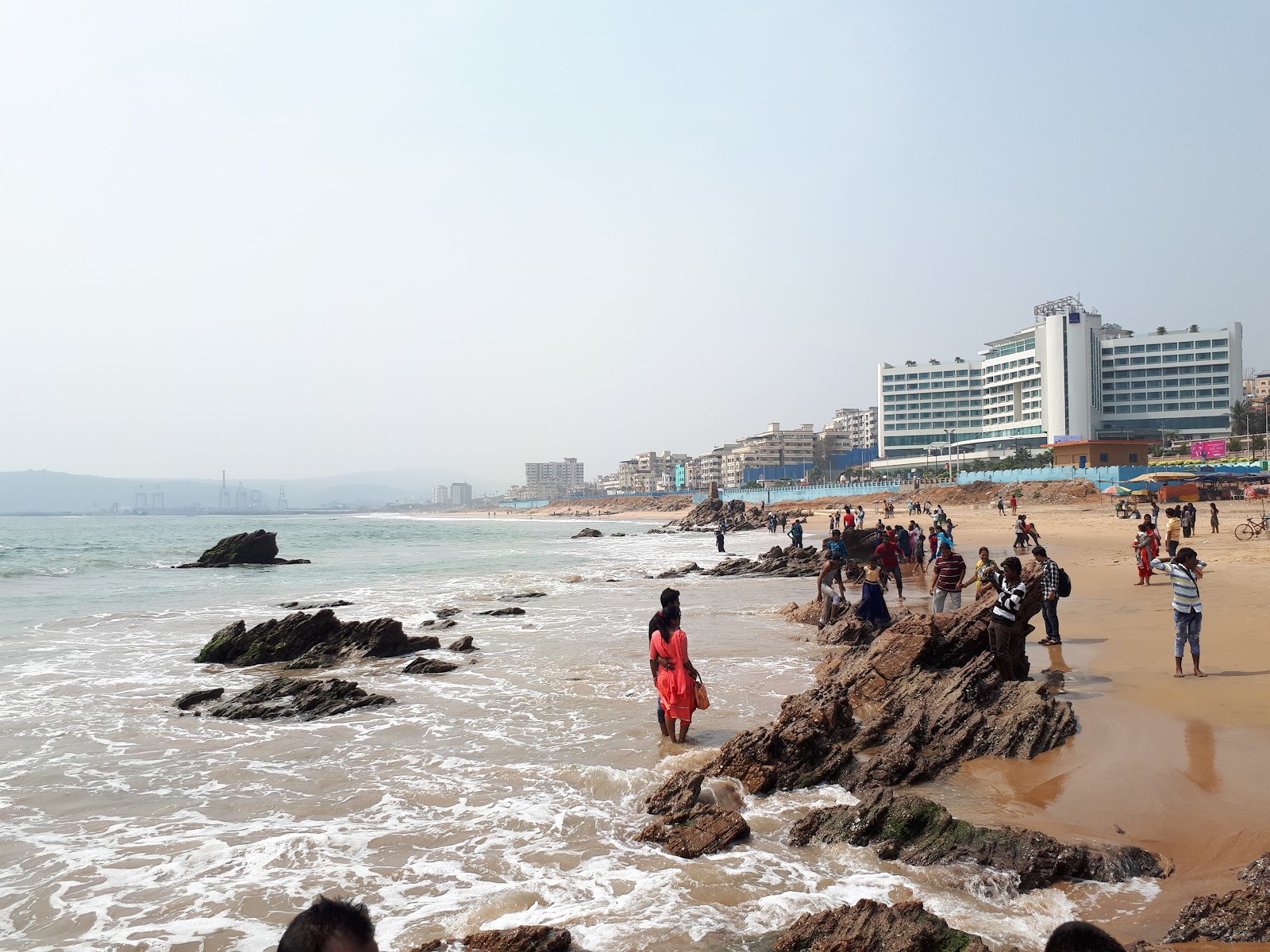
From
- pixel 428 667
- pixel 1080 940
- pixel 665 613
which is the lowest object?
pixel 428 667

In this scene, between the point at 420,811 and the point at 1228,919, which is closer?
the point at 1228,919

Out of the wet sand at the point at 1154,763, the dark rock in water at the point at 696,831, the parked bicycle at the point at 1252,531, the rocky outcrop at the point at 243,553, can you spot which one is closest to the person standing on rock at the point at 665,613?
the dark rock in water at the point at 696,831

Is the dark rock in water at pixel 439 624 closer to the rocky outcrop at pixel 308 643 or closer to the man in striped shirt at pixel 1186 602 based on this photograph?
the rocky outcrop at pixel 308 643

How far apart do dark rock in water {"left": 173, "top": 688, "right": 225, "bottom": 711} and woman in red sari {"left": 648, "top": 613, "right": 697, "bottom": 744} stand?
6982mm

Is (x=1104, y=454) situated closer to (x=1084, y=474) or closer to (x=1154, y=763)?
(x=1084, y=474)

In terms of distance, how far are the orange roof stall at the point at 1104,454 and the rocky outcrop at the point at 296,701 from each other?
73.7m

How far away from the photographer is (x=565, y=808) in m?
6.87

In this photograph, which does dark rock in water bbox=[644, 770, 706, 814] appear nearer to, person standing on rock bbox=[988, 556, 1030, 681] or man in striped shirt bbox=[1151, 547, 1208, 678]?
person standing on rock bbox=[988, 556, 1030, 681]

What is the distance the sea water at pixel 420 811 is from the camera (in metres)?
5.09

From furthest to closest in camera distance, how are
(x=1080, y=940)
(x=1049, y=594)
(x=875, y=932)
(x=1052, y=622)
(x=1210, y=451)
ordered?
(x=1210, y=451) → (x=1052, y=622) → (x=1049, y=594) → (x=875, y=932) → (x=1080, y=940)

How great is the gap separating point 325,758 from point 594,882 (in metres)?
4.34

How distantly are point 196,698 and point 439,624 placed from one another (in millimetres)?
7684

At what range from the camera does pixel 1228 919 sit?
4.16 meters

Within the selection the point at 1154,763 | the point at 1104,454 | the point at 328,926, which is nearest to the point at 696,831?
the point at 1154,763
